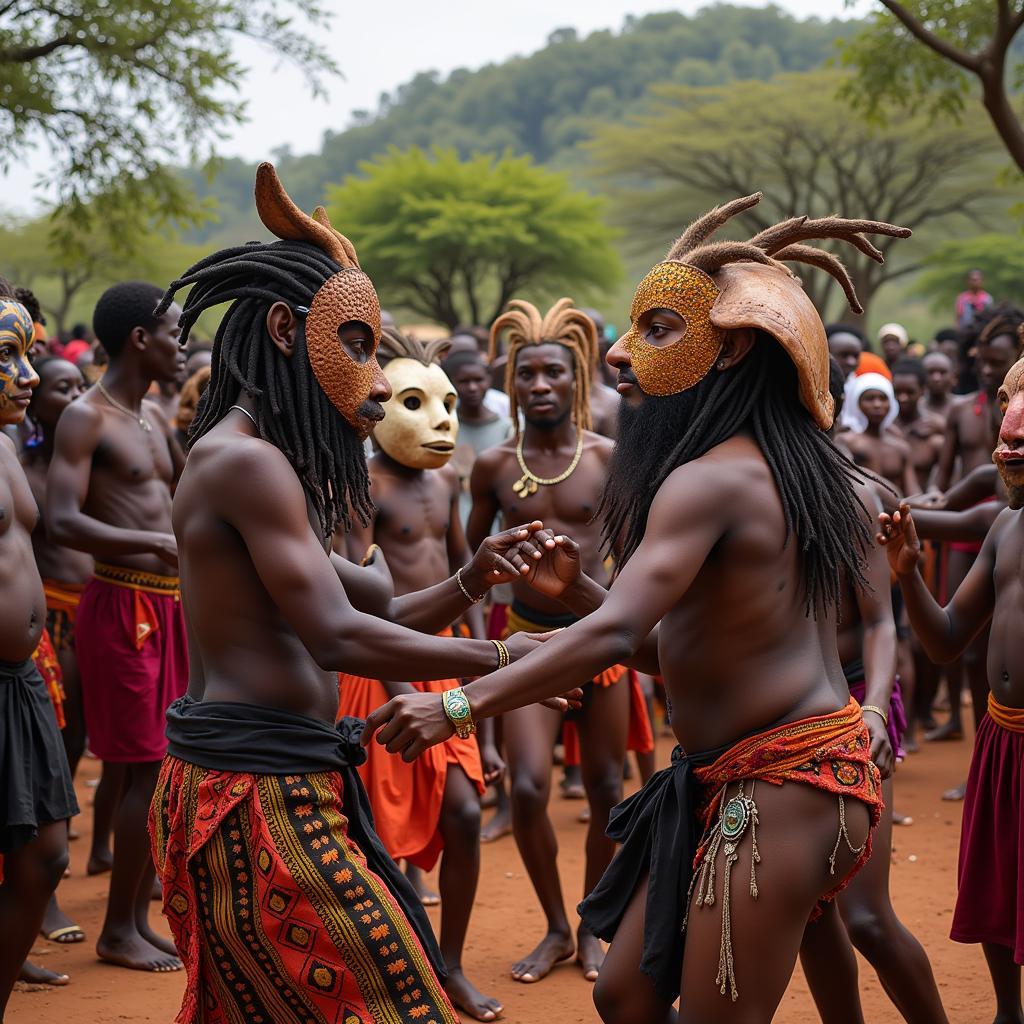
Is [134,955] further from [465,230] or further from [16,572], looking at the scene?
[465,230]

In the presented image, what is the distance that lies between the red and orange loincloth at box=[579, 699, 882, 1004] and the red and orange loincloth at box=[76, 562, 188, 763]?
3.03 m

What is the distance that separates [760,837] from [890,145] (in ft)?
122

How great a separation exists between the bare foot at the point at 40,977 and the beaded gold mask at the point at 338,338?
315cm

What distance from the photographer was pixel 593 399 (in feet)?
27.7

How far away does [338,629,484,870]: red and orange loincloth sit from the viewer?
5309 millimetres

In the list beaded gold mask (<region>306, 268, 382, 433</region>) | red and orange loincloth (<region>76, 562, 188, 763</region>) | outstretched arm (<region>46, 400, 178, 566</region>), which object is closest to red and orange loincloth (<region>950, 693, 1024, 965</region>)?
beaded gold mask (<region>306, 268, 382, 433</region>)

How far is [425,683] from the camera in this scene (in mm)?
5863

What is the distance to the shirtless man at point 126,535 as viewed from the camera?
229 inches

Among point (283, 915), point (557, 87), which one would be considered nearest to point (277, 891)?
point (283, 915)

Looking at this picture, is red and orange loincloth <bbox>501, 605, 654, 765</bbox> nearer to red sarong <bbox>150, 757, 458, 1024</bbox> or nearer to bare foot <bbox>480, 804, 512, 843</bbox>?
bare foot <bbox>480, 804, 512, 843</bbox>

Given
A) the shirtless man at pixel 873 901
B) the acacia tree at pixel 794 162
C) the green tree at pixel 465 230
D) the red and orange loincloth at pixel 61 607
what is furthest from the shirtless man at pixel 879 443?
the acacia tree at pixel 794 162

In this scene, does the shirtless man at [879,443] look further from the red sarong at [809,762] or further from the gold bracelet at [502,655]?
the gold bracelet at [502,655]

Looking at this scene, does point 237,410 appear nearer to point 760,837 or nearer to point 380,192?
point 760,837

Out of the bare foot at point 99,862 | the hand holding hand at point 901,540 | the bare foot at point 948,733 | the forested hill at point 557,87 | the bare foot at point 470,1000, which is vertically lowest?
the bare foot at point 948,733
